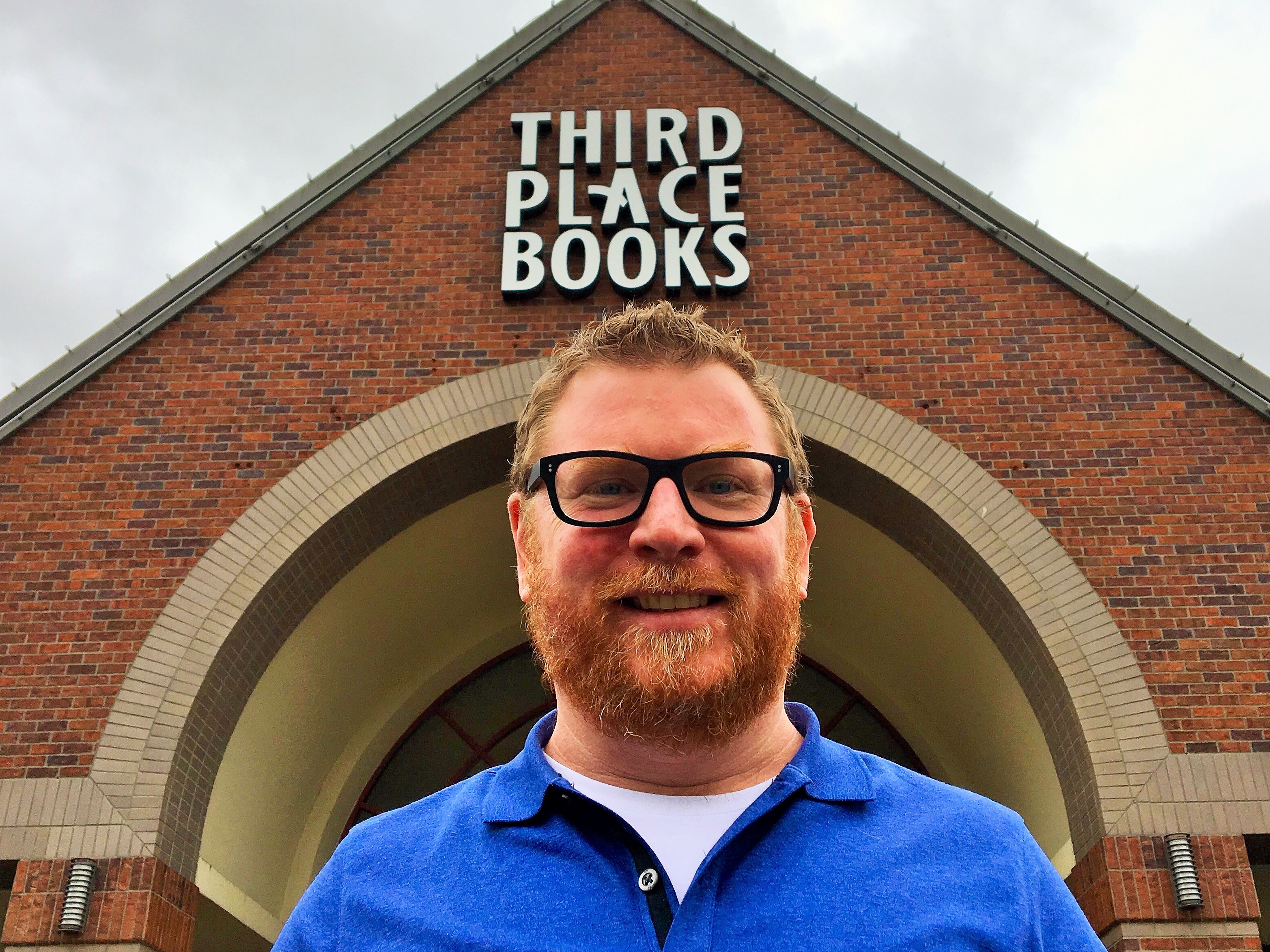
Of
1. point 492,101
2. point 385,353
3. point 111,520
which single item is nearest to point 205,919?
point 111,520

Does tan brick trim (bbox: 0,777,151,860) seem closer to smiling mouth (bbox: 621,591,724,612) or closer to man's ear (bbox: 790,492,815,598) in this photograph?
man's ear (bbox: 790,492,815,598)

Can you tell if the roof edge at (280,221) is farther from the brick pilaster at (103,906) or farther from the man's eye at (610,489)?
the man's eye at (610,489)

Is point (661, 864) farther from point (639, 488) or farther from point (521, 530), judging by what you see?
point (521, 530)

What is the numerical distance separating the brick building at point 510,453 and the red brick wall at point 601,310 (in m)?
0.03

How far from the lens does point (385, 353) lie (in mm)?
8234

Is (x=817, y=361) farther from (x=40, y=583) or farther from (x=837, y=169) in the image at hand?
(x=40, y=583)

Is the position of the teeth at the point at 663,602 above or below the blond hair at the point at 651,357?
below

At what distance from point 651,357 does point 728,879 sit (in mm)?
936

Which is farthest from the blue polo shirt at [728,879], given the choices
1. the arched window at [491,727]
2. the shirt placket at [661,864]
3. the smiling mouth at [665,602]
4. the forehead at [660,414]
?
the arched window at [491,727]

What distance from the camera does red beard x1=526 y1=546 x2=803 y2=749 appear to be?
1.85 m

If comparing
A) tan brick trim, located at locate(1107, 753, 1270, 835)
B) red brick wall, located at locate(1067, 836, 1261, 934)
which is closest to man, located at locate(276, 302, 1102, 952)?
red brick wall, located at locate(1067, 836, 1261, 934)

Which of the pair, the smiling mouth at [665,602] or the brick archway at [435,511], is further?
the brick archway at [435,511]

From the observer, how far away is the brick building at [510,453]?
6875 millimetres

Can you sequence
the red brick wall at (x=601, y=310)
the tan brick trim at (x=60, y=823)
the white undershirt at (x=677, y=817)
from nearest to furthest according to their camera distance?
1. the white undershirt at (x=677, y=817)
2. the tan brick trim at (x=60, y=823)
3. the red brick wall at (x=601, y=310)
